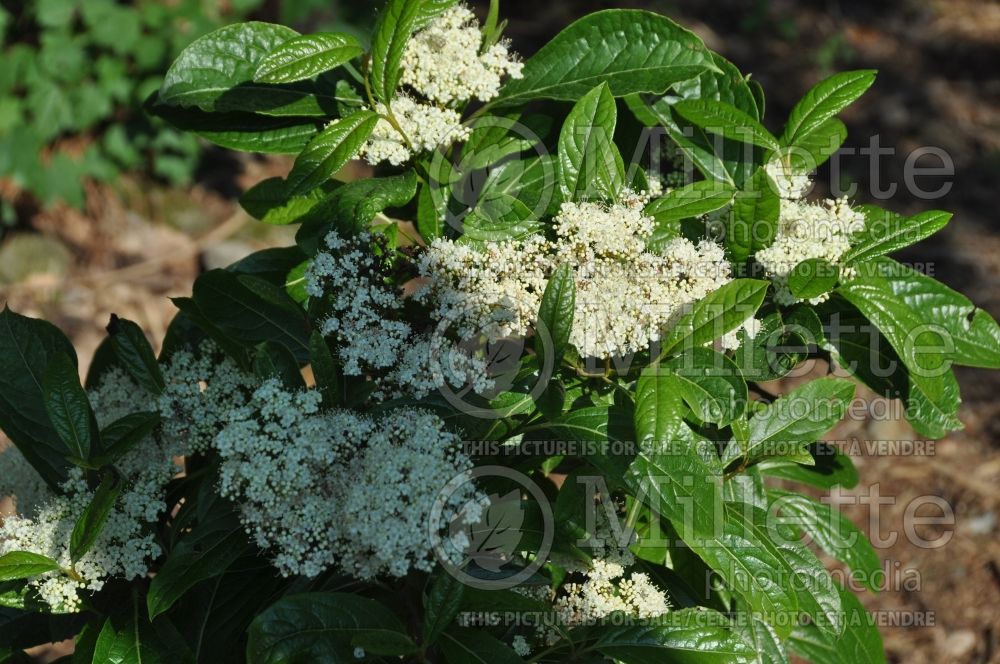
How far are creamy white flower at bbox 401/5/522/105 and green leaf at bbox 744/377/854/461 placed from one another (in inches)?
30.3

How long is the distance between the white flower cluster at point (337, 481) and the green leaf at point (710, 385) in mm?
352

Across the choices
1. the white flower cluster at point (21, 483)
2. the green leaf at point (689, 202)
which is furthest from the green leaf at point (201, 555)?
the green leaf at point (689, 202)

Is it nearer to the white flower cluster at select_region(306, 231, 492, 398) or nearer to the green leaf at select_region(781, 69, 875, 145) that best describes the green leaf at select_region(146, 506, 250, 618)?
the white flower cluster at select_region(306, 231, 492, 398)

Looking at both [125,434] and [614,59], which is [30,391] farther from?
[614,59]

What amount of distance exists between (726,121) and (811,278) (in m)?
0.36

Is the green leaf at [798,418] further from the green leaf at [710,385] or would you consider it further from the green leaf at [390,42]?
the green leaf at [390,42]

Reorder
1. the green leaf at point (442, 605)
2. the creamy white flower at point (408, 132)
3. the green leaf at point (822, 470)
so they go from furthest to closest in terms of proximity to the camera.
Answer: the green leaf at point (822, 470), the creamy white flower at point (408, 132), the green leaf at point (442, 605)

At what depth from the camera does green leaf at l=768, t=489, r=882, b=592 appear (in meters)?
1.84

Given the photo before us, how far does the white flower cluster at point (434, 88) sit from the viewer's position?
5.43 feet

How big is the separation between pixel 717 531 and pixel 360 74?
1.08m

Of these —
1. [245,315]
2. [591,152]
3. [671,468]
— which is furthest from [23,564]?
[591,152]

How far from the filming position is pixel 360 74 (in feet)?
5.98

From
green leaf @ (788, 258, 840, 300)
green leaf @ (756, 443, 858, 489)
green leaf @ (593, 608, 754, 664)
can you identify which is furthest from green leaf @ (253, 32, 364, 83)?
green leaf @ (756, 443, 858, 489)

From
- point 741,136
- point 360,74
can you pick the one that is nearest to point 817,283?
point 741,136
